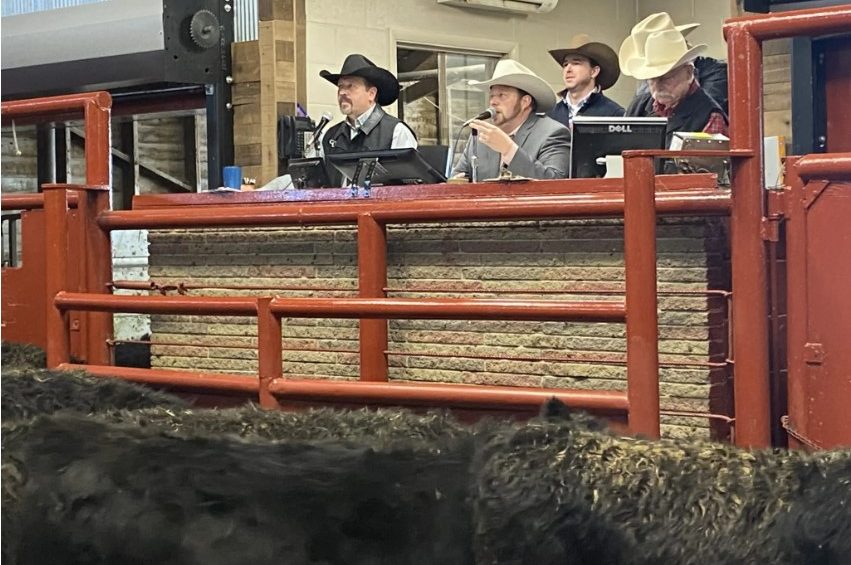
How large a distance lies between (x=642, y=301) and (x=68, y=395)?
1.13 meters

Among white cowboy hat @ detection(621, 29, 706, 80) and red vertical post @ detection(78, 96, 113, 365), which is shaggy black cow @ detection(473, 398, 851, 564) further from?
white cowboy hat @ detection(621, 29, 706, 80)

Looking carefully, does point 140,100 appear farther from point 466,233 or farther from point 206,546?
point 206,546

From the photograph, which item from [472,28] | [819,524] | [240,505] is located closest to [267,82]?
[472,28]

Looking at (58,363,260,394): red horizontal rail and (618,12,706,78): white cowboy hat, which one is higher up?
(618,12,706,78): white cowboy hat

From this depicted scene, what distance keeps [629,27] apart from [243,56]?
366 centimetres

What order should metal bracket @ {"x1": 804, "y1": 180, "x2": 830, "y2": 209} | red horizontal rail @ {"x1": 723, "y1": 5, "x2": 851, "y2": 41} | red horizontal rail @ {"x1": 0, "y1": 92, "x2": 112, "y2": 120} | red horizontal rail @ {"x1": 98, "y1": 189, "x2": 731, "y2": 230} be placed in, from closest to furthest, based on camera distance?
red horizontal rail @ {"x1": 723, "y1": 5, "x2": 851, "y2": 41} → metal bracket @ {"x1": 804, "y1": 180, "x2": 830, "y2": 209} → red horizontal rail @ {"x1": 98, "y1": 189, "x2": 731, "y2": 230} → red horizontal rail @ {"x1": 0, "y1": 92, "x2": 112, "y2": 120}

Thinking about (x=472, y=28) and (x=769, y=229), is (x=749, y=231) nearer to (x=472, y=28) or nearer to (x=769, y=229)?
A: (x=769, y=229)

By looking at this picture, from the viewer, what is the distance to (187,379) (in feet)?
8.80

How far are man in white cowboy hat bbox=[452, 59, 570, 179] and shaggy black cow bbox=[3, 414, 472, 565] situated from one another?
217 centimetres

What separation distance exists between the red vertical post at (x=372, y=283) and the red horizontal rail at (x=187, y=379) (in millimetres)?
350

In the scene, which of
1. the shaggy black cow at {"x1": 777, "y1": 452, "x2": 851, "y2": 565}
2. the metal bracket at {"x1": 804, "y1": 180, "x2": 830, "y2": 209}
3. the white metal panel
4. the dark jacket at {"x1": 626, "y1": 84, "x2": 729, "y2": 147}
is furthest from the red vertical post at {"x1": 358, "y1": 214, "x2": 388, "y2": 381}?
the white metal panel

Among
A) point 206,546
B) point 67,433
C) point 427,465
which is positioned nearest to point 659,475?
point 427,465

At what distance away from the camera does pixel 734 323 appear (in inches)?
86.0

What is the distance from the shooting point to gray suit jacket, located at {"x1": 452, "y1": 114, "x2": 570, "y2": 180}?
3904 mm
